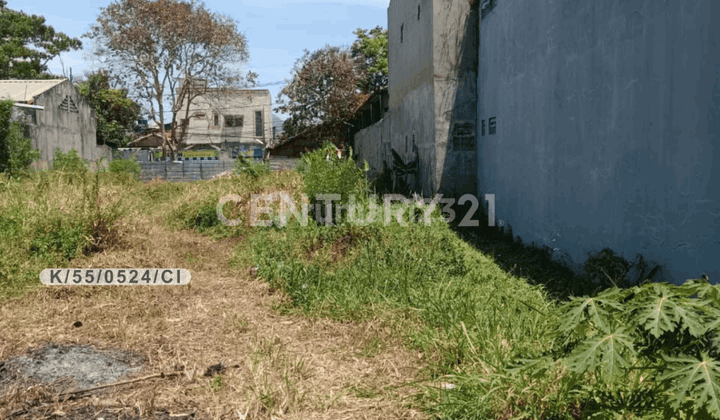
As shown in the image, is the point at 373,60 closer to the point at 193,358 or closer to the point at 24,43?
the point at 24,43

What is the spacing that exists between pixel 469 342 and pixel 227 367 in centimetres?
171

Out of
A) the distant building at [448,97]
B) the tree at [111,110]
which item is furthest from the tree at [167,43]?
the distant building at [448,97]

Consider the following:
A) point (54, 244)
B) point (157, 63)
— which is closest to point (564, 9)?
point (54, 244)

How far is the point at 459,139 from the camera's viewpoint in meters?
10.6

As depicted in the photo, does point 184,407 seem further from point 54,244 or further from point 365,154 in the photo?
point 365,154

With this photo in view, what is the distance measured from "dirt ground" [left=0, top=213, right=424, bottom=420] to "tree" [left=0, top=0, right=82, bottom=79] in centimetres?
2934

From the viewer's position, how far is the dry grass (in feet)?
11.2

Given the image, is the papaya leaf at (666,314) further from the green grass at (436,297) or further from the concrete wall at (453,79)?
the concrete wall at (453,79)

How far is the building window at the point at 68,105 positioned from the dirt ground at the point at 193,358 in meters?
16.9

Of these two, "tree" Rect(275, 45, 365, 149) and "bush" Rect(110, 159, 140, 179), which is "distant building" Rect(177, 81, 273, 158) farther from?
"bush" Rect(110, 159, 140, 179)

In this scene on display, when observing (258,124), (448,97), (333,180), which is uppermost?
(258,124)

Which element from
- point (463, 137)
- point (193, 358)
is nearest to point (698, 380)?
point (193, 358)

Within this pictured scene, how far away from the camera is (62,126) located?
64.8 feet

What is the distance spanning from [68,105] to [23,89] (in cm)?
191
